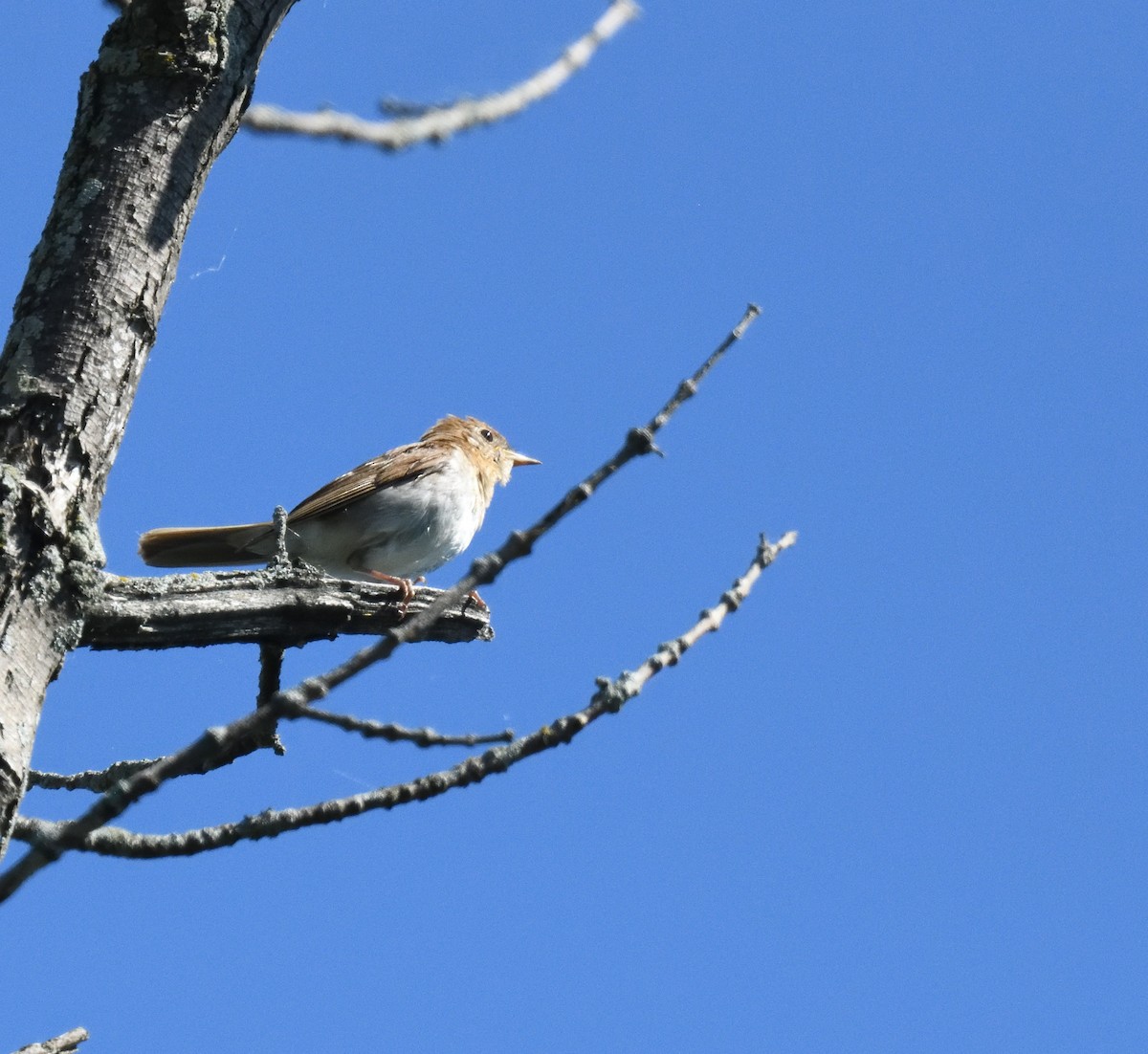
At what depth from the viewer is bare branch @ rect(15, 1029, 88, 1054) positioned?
2.61m

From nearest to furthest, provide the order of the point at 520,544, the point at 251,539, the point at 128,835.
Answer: the point at 520,544 < the point at 128,835 < the point at 251,539

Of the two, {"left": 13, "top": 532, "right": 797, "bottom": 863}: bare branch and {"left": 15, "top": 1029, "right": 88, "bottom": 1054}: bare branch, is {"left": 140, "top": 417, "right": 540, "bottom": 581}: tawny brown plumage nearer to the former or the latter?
{"left": 15, "top": 1029, "right": 88, "bottom": 1054}: bare branch

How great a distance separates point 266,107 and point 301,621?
158 centimetres

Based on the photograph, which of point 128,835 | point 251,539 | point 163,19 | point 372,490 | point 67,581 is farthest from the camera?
point 372,490

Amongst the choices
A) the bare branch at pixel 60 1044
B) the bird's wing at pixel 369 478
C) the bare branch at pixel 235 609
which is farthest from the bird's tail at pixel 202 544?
the bare branch at pixel 60 1044

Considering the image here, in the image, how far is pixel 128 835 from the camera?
2.54 metres

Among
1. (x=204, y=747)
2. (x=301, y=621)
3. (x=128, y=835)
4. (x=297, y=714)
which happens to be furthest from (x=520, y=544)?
(x=301, y=621)

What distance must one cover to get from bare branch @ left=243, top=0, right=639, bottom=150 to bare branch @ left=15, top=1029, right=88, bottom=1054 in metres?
1.73

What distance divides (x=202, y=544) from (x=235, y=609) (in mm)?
3688

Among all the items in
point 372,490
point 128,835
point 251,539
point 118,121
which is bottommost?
point 128,835

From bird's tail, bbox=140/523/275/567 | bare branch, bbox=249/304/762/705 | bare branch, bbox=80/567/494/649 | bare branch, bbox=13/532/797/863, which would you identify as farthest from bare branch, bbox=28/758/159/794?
bird's tail, bbox=140/523/275/567

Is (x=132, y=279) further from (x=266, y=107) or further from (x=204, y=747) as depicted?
(x=204, y=747)

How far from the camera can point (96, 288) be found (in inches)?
112

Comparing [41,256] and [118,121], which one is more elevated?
[118,121]
